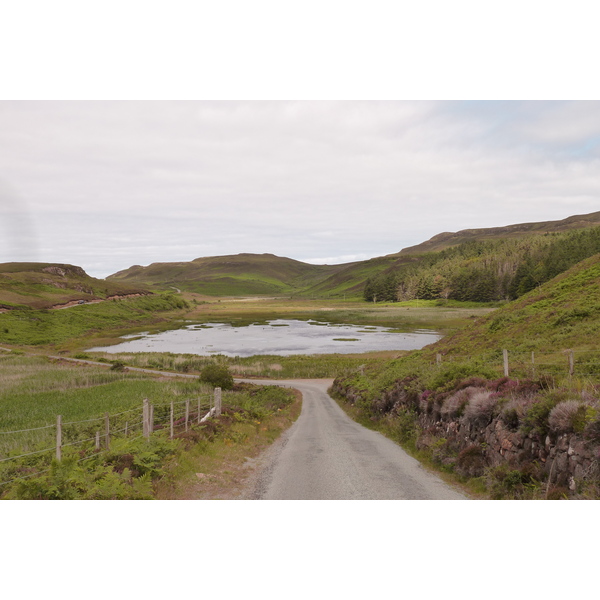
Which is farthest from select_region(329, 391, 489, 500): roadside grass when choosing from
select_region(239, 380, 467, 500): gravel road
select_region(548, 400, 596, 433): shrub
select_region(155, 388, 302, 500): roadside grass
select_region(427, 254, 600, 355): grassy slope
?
select_region(427, 254, 600, 355): grassy slope

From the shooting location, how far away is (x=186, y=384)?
39.1m

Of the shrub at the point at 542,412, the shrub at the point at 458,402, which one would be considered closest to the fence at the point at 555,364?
the shrub at the point at 458,402

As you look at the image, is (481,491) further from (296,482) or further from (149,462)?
(149,462)

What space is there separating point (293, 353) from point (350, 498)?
61.8m

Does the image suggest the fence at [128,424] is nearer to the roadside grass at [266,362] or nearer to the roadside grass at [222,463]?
the roadside grass at [222,463]

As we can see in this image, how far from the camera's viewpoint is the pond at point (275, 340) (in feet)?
246

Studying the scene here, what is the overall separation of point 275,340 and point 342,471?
76.5 metres

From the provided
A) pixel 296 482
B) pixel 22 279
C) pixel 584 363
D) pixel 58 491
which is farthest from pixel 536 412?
pixel 22 279

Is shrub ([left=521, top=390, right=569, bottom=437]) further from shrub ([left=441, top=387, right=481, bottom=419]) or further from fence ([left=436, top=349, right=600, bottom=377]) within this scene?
fence ([left=436, top=349, right=600, bottom=377])

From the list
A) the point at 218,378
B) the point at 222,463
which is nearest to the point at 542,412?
the point at 222,463

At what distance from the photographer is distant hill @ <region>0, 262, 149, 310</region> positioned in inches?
4782

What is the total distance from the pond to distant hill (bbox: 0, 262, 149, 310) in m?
44.7

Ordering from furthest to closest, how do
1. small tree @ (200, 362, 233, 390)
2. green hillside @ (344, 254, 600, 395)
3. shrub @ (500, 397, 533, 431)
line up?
small tree @ (200, 362, 233, 390) → green hillside @ (344, 254, 600, 395) → shrub @ (500, 397, 533, 431)

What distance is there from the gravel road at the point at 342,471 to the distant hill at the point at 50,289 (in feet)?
384
